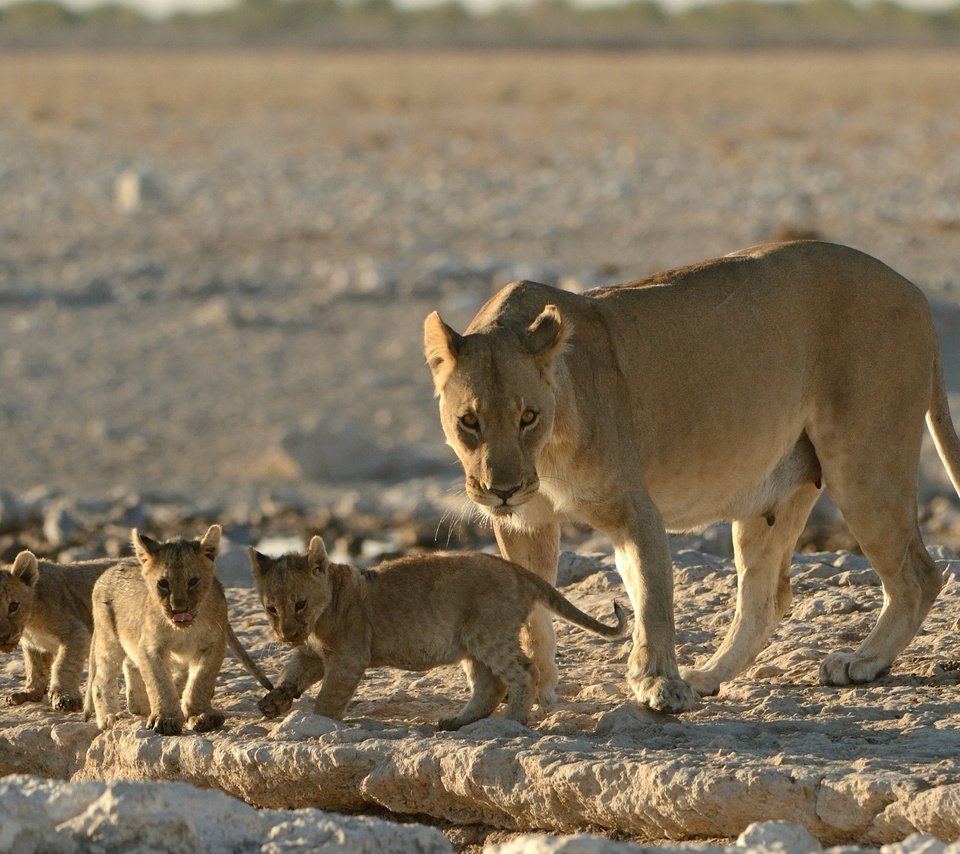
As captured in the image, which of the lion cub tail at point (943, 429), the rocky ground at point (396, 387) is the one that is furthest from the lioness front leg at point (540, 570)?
the lion cub tail at point (943, 429)

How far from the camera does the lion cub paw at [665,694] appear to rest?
21.8 ft

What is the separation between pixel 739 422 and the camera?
24.4 feet

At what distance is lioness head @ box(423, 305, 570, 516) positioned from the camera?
6.53m

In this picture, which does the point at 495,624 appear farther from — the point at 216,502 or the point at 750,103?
the point at 750,103

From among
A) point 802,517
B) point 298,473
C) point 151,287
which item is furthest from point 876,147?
point 802,517

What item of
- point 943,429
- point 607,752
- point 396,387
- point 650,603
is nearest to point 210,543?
point 650,603

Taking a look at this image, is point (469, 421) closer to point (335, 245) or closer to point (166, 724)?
point (166, 724)

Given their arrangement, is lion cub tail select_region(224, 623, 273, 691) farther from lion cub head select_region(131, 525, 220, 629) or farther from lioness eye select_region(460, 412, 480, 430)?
lioness eye select_region(460, 412, 480, 430)

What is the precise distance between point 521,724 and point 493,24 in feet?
319

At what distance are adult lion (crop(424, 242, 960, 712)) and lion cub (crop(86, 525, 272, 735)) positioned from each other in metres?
0.96

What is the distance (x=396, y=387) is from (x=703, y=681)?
8.25 meters

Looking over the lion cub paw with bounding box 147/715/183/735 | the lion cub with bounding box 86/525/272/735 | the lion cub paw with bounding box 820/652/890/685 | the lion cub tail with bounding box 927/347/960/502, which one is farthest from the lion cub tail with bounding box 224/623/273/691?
the lion cub tail with bounding box 927/347/960/502

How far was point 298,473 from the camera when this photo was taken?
45.6 feet

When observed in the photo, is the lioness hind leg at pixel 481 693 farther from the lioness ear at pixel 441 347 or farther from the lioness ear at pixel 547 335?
the lioness ear at pixel 547 335
